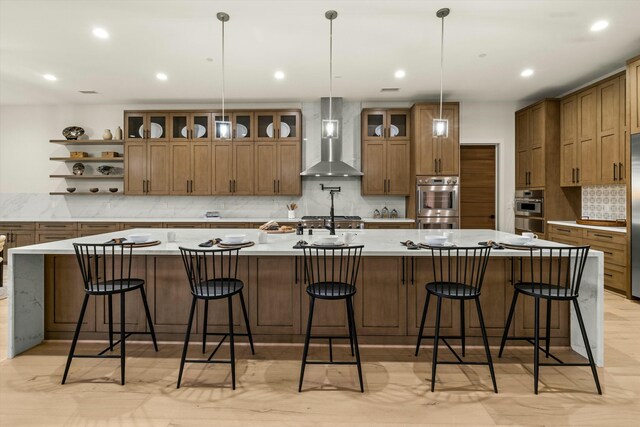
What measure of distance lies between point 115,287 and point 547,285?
3.01 m

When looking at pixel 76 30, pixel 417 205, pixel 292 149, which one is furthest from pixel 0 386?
pixel 417 205

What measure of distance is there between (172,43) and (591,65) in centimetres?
509

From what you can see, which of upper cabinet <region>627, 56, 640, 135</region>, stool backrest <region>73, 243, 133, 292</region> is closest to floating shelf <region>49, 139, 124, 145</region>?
stool backrest <region>73, 243, 133, 292</region>

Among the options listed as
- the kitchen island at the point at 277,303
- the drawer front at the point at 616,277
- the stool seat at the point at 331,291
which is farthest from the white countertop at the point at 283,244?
the drawer front at the point at 616,277

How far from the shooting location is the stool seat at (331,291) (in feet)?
7.10

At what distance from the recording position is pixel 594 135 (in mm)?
4582

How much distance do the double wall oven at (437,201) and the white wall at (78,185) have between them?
25.4 inches

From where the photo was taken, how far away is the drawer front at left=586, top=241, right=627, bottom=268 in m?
4.04

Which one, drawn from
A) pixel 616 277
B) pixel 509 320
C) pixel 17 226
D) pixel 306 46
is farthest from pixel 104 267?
pixel 616 277

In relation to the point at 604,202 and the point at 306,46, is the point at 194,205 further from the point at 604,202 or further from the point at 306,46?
the point at 604,202

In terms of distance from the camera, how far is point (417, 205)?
17.9ft

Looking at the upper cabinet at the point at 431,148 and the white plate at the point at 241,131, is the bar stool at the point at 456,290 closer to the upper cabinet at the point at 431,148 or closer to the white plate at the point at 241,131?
the upper cabinet at the point at 431,148

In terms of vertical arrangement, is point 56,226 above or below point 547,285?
above

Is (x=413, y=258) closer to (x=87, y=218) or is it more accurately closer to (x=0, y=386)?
(x=0, y=386)
